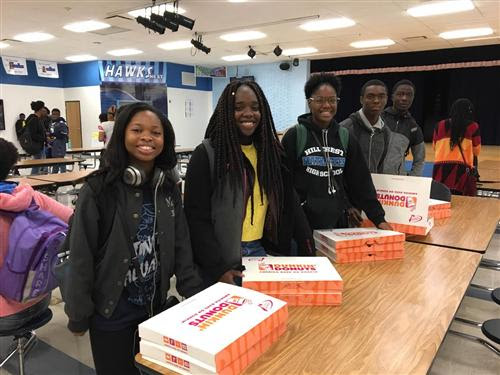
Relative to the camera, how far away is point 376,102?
2.49m

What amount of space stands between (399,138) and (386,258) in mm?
1207

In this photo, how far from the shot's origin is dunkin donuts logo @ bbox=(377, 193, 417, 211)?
1990 mm

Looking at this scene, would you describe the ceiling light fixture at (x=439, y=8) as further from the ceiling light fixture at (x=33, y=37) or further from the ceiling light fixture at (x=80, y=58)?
the ceiling light fixture at (x=80, y=58)

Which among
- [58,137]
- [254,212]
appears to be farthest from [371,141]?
[58,137]

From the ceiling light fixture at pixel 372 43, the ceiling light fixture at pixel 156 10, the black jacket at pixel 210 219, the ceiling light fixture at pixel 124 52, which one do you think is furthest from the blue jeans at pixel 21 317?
the ceiling light fixture at pixel 124 52

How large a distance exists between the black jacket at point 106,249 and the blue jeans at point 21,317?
2.22ft

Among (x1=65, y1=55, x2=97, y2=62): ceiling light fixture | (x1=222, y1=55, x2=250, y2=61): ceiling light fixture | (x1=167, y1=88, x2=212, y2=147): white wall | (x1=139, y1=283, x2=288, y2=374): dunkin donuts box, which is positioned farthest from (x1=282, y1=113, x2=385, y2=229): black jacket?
(x1=167, y1=88, x2=212, y2=147): white wall

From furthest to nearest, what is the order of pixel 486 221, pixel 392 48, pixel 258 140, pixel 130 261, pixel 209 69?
1. pixel 209 69
2. pixel 392 48
3. pixel 486 221
4. pixel 258 140
5. pixel 130 261

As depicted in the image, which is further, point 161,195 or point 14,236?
point 14,236

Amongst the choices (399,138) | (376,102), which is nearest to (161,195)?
(376,102)

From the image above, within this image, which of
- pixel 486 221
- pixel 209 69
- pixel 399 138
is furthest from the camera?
pixel 209 69

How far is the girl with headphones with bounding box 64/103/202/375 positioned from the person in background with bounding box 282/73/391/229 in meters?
0.67

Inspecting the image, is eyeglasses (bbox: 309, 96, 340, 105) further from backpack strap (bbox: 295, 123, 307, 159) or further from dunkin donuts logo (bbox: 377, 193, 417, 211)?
dunkin donuts logo (bbox: 377, 193, 417, 211)

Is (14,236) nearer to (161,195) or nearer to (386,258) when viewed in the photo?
(161,195)
